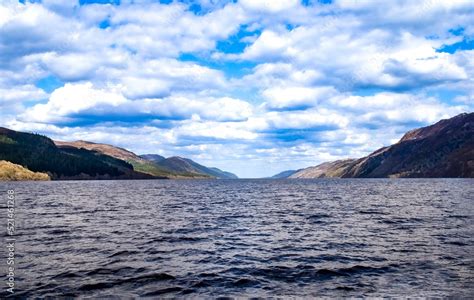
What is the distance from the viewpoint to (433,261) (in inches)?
1222

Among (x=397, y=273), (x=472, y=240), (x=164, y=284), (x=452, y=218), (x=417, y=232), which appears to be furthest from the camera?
(x=452, y=218)

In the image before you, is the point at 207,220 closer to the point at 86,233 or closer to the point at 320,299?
the point at 86,233

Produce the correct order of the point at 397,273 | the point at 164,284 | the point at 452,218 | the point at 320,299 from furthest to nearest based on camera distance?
the point at 452,218, the point at 397,273, the point at 164,284, the point at 320,299

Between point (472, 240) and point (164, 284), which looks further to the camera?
point (472, 240)

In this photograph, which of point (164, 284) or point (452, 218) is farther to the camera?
point (452, 218)

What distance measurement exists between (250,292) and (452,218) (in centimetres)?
4698

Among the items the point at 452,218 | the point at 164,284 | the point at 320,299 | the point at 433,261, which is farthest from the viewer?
the point at 452,218

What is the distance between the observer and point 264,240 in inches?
1624

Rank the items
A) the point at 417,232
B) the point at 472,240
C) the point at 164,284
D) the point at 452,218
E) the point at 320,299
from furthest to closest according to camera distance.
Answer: the point at 452,218
the point at 417,232
the point at 472,240
the point at 164,284
the point at 320,299

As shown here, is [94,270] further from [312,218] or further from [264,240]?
[312,218]

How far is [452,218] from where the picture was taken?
191ft

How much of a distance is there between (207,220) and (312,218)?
54.3 feet

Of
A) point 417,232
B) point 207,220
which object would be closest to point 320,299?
point 417,232

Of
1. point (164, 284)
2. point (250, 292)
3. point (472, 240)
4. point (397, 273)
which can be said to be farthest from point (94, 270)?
point (472, 240)
